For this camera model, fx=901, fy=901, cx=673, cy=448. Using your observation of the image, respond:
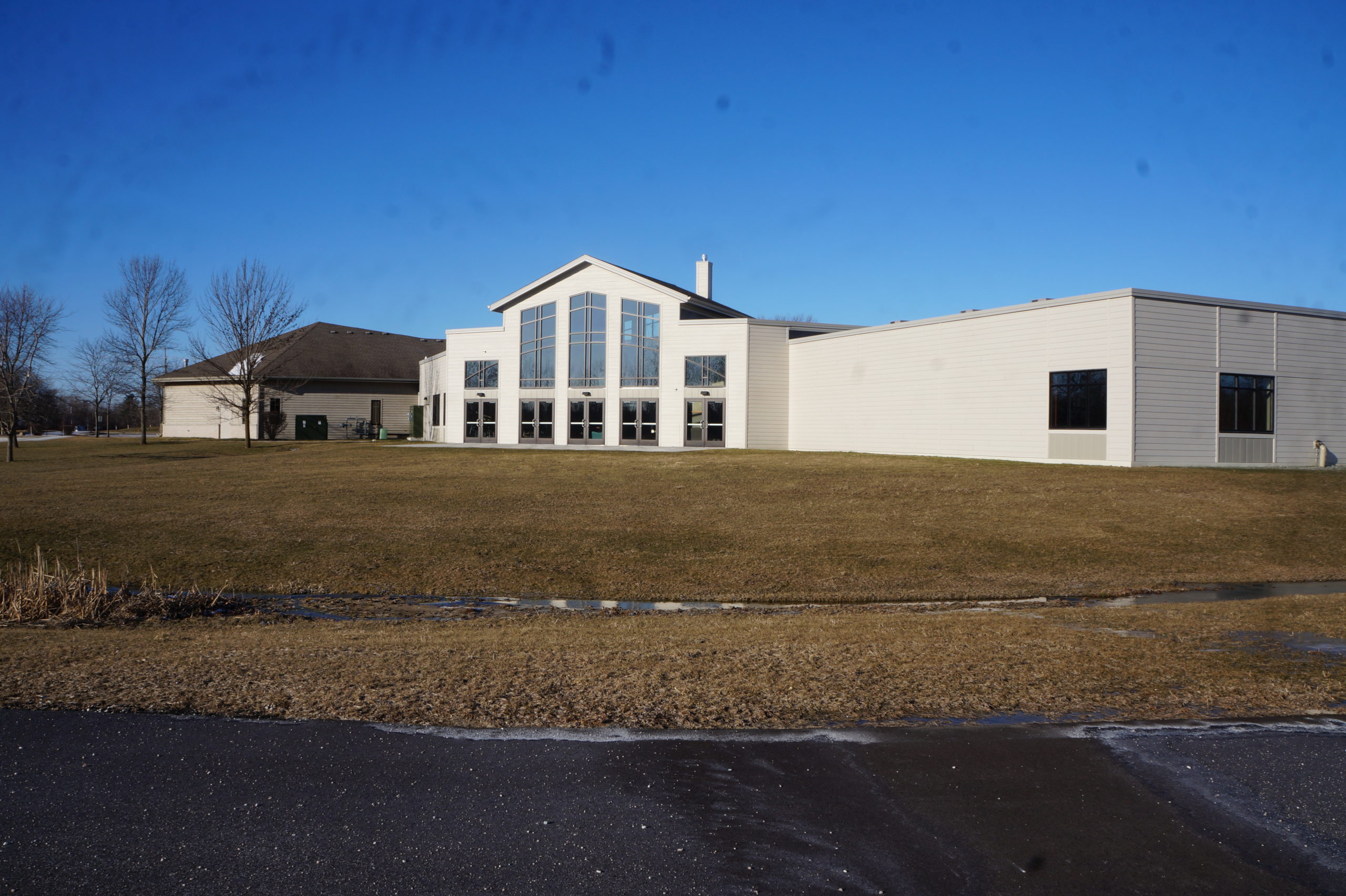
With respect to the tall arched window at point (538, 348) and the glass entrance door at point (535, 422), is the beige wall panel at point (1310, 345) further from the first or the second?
the glass entrance door at point (535, 422)

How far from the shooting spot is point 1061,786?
4957 millimetres

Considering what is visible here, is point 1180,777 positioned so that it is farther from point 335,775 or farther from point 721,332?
point 721,332

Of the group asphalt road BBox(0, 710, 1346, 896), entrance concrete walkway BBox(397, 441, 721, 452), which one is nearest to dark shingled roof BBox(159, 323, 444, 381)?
entrance concrete walkway BBox(397, 441, 721, 452)

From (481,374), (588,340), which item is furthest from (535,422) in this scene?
(588,340)

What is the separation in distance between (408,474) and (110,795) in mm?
24163

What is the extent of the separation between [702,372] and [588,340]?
6170mm

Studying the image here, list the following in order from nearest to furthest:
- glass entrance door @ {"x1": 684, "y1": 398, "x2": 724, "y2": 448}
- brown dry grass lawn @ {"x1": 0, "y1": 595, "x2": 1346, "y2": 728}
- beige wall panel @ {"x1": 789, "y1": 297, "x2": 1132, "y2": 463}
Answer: brown dry grass lawn @ {"x1": 0, "y1": 595, "x2": 1346, "y2": 728}, beige wall panel @ {"x1": 789, "y1": 297, "x2": 1132, "y2": 463}, glass entrance door @ {"x1": 684, "y1": 398, "x2": 724, "y2": 448}

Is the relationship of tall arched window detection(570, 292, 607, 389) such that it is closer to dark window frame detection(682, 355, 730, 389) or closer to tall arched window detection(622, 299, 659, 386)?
tall arched window detection(622, 299, 659, 386)

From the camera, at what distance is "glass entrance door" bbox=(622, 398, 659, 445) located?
4109 cm

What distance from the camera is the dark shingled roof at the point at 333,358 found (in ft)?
175

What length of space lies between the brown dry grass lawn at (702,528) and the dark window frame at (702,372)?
33.2ft

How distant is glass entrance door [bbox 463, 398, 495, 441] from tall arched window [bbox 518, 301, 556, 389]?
2.47 meters

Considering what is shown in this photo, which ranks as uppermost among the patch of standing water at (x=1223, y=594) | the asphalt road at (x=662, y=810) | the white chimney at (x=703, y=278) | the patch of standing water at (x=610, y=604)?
the white chimney at (x=703, y=278)

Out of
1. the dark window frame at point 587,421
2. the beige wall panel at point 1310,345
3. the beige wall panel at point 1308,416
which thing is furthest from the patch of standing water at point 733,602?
the dark window frame at point 587,421
